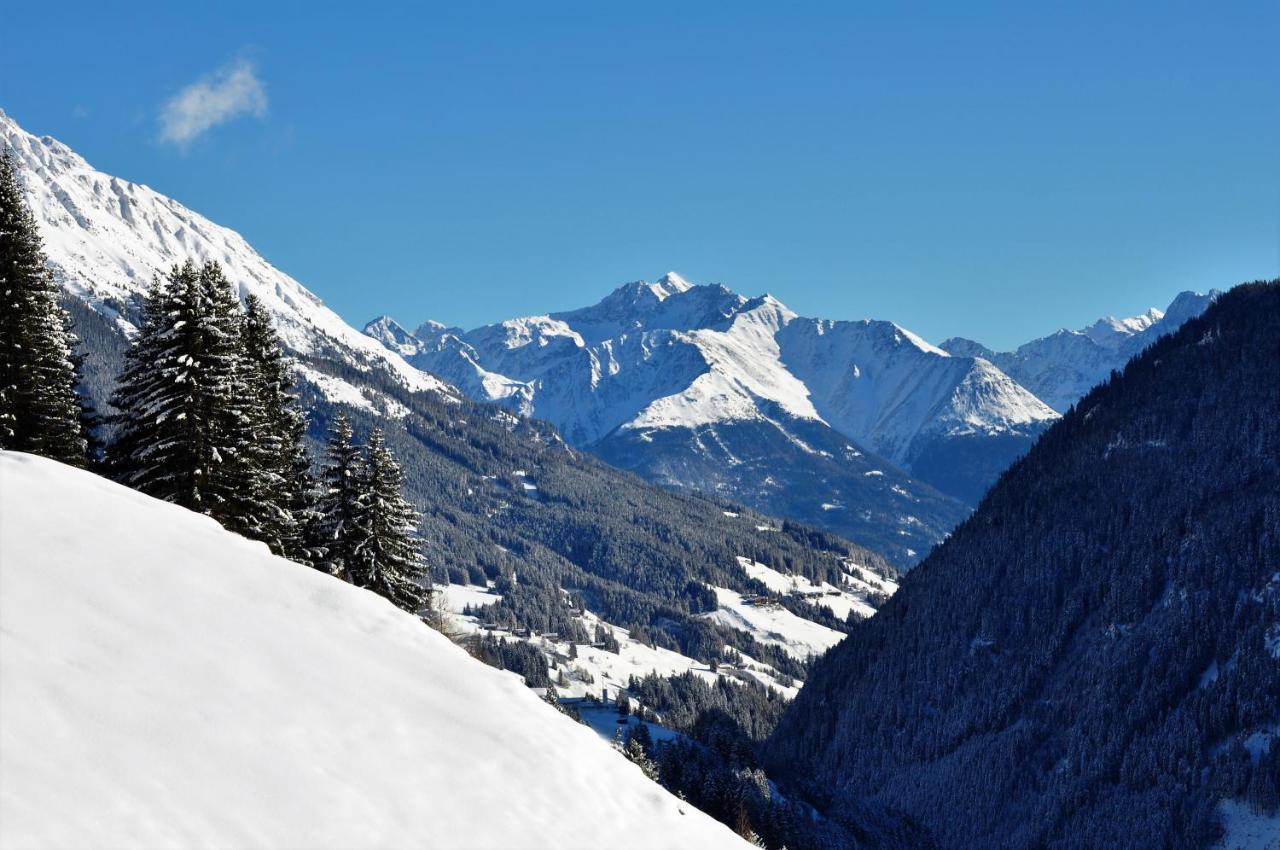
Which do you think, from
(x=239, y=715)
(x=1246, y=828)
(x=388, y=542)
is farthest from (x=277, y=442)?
(x=1246, y=828)

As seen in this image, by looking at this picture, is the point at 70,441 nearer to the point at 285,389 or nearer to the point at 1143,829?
the point at 285,389

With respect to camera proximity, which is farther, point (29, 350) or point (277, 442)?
point (277, 442)

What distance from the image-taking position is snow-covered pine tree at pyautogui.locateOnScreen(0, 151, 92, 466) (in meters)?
43.3

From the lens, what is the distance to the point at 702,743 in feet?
531

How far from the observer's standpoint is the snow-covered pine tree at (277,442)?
46.0 meters

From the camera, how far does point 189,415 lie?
41.9 metres

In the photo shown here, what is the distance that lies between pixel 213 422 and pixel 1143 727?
17996cm

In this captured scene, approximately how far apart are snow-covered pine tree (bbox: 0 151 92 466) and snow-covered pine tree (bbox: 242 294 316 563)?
7.60 metres

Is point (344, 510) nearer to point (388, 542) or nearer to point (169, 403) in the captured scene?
point (388, 542)

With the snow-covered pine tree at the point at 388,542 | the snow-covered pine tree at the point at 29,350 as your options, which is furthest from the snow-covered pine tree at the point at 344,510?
the snow-covered pine tree at the point at 29,350

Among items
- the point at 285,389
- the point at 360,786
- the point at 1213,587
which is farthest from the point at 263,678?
the point at 1213,587

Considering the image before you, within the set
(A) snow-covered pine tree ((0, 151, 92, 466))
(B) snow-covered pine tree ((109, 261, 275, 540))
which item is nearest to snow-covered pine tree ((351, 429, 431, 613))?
(B) snow-covered pine tree ((109, 261, 275, 540))

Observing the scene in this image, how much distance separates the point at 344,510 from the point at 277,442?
5891 millimetres

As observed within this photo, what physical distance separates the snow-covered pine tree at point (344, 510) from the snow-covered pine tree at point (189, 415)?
701 centimetres
